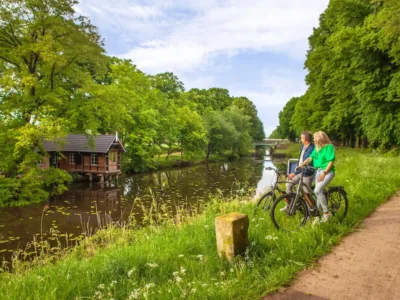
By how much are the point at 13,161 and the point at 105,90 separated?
6766 mm

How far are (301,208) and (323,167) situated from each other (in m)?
0.88

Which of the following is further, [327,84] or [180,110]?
[180,110]

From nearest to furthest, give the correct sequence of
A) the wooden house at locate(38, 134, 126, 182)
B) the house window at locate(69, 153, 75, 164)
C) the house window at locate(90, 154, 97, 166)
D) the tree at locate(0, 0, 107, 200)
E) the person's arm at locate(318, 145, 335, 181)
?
the person's arm at locate(318, 145, 335, 181) → the tree at locate(0, 0, 107, 200) → the wooden house at locate(38, 134, 126, 182) → the house window at locate(90, 154, 97, 166) → the house window at locate(69, 153, 75, 164)

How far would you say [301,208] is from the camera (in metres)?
5.87

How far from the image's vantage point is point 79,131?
1995 centimetres


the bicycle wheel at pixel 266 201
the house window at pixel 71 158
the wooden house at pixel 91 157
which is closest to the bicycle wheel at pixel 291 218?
the bicycle wheel at pixel 266 201

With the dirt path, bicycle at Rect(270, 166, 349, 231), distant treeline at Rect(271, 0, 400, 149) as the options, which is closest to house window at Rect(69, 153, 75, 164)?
distant treeline at Rect(271, 0, 400, 149)

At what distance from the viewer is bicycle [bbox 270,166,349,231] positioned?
5.66m

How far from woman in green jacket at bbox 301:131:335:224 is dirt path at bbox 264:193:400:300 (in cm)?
71

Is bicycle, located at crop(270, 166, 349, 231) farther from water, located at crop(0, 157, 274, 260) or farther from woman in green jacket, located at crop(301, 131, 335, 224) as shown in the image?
water, located at crop(0, 157, 274, 260)

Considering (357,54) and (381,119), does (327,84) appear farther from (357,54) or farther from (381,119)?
(381,119)

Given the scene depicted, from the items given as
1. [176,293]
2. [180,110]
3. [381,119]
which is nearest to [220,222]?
[176,293]

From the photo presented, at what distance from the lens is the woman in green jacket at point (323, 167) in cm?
568

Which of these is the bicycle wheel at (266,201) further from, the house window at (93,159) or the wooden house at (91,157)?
the house window at (93,159)
